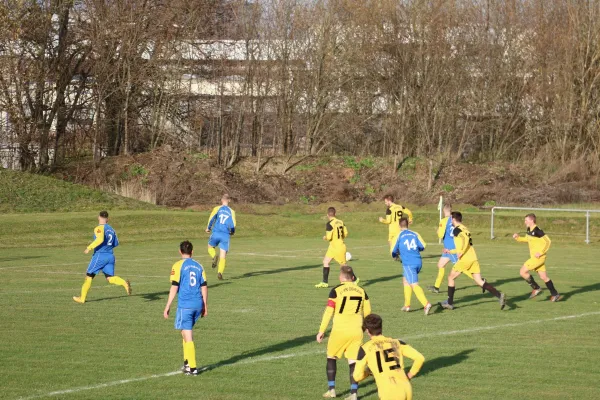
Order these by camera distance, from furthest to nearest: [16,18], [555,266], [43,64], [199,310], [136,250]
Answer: [43,64] < [16,18] < [136,250] < [555,266] < [199,310]

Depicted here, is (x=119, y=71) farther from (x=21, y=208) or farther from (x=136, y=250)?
(x=136, y=250)

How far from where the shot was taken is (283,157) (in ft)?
183

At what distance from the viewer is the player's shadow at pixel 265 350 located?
12.5 metres

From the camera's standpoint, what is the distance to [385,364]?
8.40m

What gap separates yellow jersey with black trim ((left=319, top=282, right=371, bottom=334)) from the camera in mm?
10758

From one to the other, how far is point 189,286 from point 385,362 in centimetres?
415

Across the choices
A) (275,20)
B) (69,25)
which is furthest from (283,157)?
(69,25)

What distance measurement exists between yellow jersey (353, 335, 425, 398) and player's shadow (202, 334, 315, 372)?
13.2 ft

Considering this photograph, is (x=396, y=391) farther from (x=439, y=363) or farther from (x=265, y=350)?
(x=265, y=350)

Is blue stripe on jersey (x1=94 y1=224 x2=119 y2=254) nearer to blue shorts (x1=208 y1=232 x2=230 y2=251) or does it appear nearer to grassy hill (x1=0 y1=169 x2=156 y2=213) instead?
blue shorts (x1=208 y1=232 x2=230 y2=251)

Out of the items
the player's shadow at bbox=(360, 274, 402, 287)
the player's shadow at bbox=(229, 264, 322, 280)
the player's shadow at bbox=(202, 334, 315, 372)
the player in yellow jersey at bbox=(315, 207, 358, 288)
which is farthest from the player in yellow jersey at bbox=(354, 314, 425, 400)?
the player's shadow at bbox=(229, 264, 322, 280)

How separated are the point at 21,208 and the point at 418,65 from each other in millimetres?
25415

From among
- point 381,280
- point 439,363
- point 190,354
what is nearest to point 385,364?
point 190,354

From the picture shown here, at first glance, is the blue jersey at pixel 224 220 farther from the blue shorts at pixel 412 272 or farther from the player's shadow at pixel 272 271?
the blue shorts at pixel 412 272
